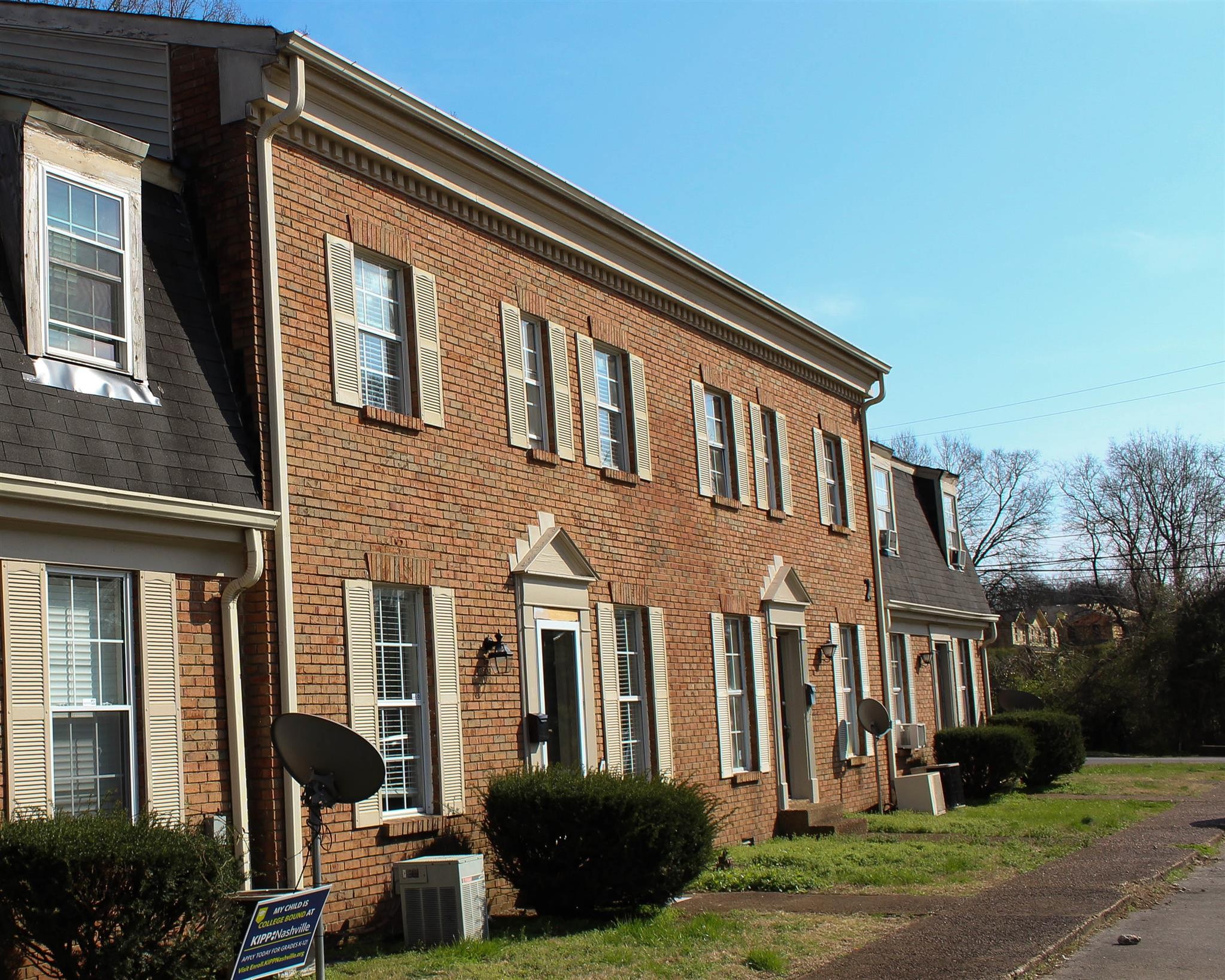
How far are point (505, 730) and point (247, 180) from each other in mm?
5414

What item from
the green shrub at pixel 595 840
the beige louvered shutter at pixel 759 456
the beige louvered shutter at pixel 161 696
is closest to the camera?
the beige louvered shutter at pixel 161 696

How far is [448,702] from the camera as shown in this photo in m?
11.7

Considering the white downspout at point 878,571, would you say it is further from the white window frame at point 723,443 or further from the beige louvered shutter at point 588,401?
the beige louvered shutter at point 588,401

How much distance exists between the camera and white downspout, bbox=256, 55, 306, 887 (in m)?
9.80

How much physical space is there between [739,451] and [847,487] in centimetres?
446

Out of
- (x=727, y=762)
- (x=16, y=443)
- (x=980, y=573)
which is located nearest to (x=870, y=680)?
(x=727, y=762)

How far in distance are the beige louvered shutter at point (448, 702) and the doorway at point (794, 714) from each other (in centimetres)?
768

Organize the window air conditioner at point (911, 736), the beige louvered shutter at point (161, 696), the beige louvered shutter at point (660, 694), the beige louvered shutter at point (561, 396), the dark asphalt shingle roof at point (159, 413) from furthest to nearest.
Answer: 1. the window air conditioner at point (911, 736)
2. the beige louvered shutter at point (660, 694)
3. the beige louvered shutter at point (561, 396)
4. the beige louvered shutter at point (161, 696)
5. the dark asphalt shingle roof at point (159, 413)

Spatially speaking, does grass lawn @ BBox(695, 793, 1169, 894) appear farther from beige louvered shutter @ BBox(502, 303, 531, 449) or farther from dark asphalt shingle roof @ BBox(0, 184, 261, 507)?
dark asphalt shingle roof @ BBox(0, 184, 261, 507)

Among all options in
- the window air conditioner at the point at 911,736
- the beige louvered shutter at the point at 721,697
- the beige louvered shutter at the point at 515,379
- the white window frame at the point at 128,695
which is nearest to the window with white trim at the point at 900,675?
the window air conditioner at the point at 911,736

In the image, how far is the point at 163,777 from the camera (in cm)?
908

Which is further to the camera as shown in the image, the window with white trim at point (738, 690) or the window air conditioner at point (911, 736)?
the window air conditioner at point (911, 736)

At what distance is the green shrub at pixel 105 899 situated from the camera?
286 inches

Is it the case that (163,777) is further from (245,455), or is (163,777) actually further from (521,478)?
(521,478)
